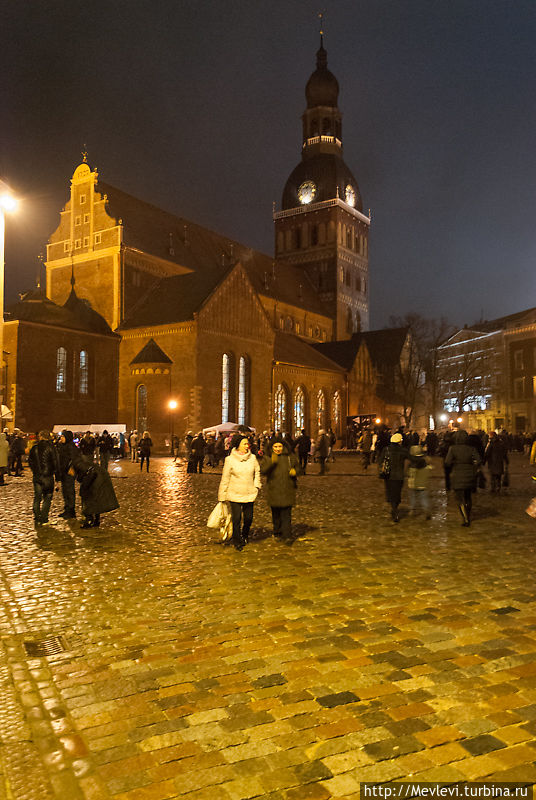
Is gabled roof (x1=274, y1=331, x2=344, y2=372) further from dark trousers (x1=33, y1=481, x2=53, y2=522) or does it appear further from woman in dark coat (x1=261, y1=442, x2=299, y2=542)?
woman in dark coat (x1=261, y1=442, x2=299, y2=542)

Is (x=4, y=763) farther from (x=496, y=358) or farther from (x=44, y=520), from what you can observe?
(x=496, y=358)

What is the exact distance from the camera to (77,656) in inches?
178

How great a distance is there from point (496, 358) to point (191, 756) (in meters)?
65.2

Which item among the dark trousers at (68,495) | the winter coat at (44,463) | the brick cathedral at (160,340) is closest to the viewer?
the winter coat at (44,463)

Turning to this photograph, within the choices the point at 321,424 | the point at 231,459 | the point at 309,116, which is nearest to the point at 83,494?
the point at 231,459

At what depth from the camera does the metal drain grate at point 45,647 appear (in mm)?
4566

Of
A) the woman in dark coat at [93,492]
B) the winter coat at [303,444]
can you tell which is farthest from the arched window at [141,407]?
the woman in dark coat at [93,492]

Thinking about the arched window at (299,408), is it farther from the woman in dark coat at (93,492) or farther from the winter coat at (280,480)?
the winter coat at (280,480)

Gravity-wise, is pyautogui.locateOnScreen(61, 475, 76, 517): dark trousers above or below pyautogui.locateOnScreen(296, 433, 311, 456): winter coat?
below

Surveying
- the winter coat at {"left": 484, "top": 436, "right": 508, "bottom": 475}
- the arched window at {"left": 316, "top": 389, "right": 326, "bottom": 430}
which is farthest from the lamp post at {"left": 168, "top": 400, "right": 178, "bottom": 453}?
the winter coat at {"left": 484, "top": 436, "right": 508, "bottom": 475}

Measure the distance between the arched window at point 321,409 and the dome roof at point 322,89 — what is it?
136ft

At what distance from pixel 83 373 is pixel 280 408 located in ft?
52.5

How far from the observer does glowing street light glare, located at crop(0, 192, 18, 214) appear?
969 inches

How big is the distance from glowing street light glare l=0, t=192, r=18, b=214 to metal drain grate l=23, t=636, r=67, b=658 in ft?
76.9
